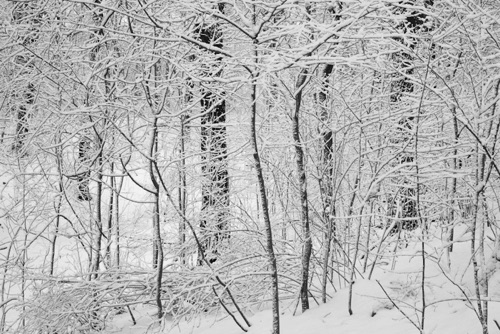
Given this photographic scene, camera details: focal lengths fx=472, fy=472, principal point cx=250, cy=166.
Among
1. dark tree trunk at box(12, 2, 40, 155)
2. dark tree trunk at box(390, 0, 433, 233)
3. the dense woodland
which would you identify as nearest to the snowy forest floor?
the dense woodland

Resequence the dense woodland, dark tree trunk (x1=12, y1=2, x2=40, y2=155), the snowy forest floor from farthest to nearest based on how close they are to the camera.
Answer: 1. dark tree trunk (x1=12, y1=2, x2=40, y2=155)
2. the dense woodland
3. the snowy forest floor

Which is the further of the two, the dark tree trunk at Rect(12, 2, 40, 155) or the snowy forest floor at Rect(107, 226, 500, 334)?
the dark tree trunk at Rect(12, 2, 40, 155)

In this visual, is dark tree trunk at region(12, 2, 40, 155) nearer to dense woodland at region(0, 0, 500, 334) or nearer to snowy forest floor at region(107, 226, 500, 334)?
dense woodland at region(0, 0, 500, 334)

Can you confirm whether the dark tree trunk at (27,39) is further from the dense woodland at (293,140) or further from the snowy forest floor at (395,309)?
the snowy forest floor at (395,309)

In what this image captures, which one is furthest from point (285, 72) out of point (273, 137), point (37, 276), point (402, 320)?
point (37, 276)

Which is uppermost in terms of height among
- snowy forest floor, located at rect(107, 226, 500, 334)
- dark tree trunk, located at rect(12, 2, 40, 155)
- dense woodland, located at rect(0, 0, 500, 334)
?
dark tree trunk, located at rect(12, 2, 40, 155)

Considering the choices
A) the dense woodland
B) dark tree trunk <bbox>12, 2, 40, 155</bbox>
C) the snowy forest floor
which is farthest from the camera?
dark tree trunk <bbox>12, 2, 40, 155</bbox>

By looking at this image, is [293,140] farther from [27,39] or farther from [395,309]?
[27,39]

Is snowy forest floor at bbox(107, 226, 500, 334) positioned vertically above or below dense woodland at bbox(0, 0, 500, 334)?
below

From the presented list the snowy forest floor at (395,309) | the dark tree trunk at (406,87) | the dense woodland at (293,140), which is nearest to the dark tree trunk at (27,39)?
the dense woodland at (293,140)

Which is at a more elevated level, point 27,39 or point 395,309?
point 27,39

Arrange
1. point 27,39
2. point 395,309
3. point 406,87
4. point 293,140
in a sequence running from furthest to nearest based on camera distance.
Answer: point 27,39 < point 406,87 < point 293,140 < point 395,309

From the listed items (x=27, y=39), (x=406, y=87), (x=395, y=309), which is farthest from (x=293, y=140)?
(x=27, y=39)

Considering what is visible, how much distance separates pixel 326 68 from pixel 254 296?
3.01m
